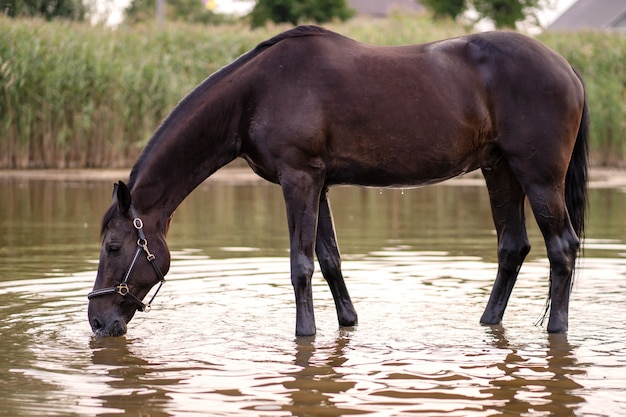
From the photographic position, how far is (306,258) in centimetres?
688

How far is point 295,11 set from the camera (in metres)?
45.9

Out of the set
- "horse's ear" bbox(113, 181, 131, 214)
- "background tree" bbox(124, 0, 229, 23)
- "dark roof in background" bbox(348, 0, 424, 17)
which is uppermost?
"dark roof in background" bbox(348, 0, 424, 17)

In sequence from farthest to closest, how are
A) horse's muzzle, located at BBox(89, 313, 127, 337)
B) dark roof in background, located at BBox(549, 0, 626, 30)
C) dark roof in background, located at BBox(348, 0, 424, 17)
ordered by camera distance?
dark roof in background, located at BBox(348, 0, 424, 17)
dark roof in background, located at BBox(549, 0, 626, 30)
horse's muzzle, located at BBox(89, 313, 127, 337)

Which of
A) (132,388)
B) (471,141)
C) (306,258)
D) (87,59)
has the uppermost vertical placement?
(87,59)

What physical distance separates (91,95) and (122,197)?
14.4 meters

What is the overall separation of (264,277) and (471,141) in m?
2.68

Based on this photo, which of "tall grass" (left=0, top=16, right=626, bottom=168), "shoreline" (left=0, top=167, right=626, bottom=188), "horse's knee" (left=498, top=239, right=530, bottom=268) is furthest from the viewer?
"tall grass" (left=0, top=16, right=626, bottom=168)

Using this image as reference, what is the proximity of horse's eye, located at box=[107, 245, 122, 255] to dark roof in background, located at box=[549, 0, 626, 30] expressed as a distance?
5647 cm

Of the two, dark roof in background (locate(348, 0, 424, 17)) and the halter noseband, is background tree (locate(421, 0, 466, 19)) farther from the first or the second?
the halter noseband

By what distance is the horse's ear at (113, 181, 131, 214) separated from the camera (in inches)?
259

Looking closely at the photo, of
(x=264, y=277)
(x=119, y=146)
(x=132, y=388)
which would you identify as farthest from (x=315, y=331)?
(x=119, y=146)

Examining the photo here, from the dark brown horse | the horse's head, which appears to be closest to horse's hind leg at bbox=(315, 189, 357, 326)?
the dark brown horse

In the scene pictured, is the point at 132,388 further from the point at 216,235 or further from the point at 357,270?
the point at 216,235

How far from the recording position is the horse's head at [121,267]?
6.73 m
